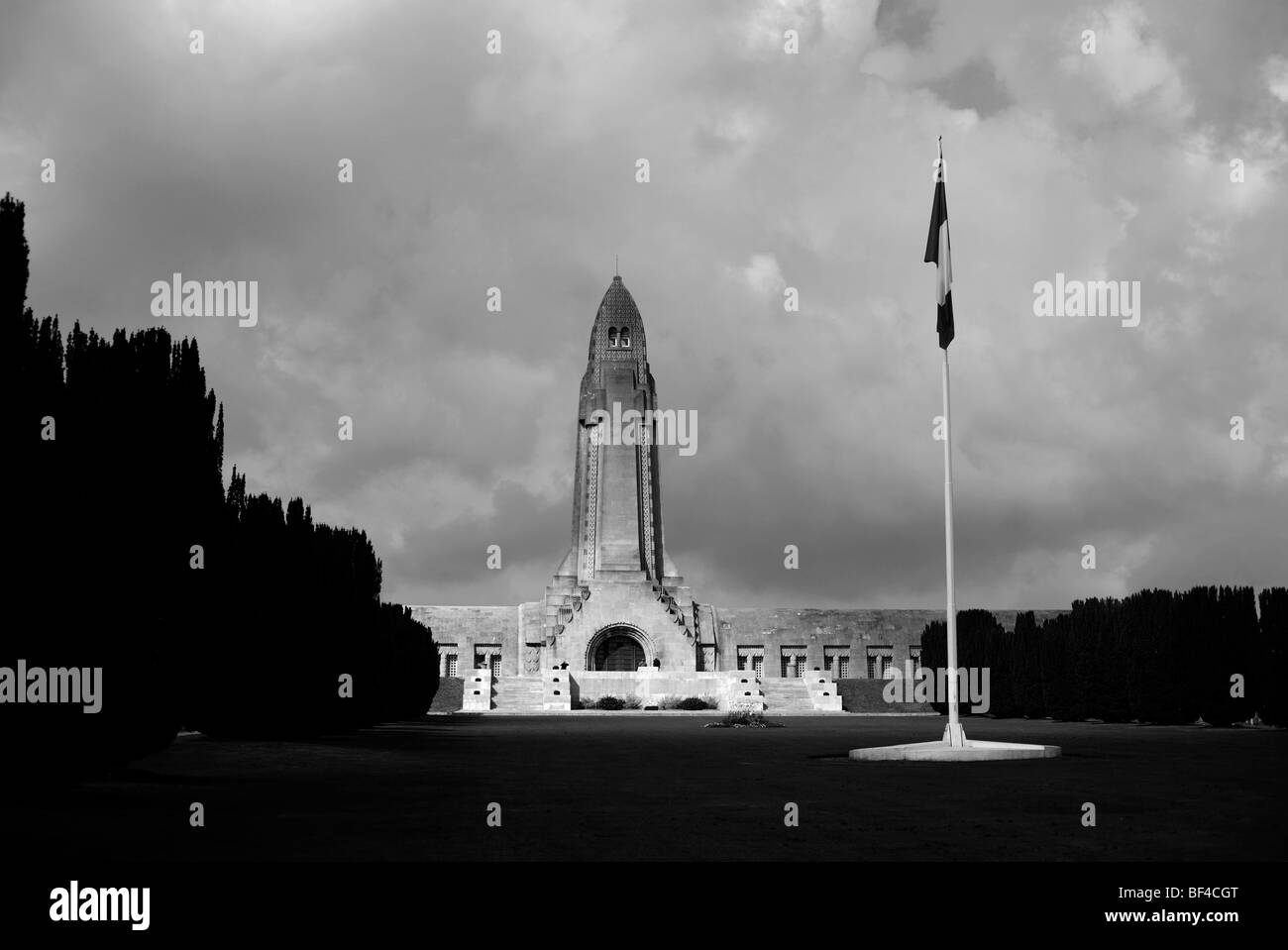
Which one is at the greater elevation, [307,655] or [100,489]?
[100,489]

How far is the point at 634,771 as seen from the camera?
1711 cm

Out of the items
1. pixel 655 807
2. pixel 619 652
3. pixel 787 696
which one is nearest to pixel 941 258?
pixel 655 807

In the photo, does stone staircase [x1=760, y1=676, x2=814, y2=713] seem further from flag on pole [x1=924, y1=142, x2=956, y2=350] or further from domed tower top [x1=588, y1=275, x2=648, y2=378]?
flag on pole [x1=924, y1=142, x2=956, y2=350]

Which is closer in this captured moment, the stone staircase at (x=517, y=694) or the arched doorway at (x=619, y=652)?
the stone staircase at (x=517, y=694)

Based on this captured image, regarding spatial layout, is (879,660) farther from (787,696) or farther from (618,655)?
(787,696)

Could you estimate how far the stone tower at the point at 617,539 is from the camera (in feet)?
218

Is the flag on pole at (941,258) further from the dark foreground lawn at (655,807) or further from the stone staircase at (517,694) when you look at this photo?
the stone staircase at (517,694)

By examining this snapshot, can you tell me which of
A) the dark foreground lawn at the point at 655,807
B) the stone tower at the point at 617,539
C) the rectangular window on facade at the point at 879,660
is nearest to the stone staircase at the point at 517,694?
the stone tower at the point at 617,539

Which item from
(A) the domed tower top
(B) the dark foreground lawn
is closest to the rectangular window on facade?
(A) the domed tower top

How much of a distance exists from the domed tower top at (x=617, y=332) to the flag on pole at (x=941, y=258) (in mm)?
54036
